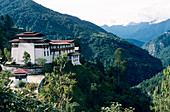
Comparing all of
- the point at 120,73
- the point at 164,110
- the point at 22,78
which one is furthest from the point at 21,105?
the point at 120,73

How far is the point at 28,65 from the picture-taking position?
50.2 meters

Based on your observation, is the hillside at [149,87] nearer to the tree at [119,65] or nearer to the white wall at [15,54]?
the tree at [119,65]

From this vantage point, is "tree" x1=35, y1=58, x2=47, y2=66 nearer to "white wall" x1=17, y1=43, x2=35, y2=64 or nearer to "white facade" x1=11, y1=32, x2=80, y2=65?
"white facade" x1=11, y1=32, x2=80, y2=65

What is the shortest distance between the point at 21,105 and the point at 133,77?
610 feet

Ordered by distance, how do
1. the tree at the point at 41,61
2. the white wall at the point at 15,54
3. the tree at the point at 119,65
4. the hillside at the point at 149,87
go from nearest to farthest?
the tree at the point at 41,61 → the white wall at the point at 15,54 → the tree at the point at 119,65 → the hillside at the point at 149,87

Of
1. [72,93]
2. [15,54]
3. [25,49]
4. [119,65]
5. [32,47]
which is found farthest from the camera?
[119,65]

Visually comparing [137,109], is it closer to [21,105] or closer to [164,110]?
[164,110]

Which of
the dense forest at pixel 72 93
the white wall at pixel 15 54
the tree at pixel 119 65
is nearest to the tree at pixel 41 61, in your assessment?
the dense forest at pixel 72 93

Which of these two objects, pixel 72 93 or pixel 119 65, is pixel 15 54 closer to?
pixel 72 93

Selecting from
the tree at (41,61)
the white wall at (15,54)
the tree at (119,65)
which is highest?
the white wall at (15,54)

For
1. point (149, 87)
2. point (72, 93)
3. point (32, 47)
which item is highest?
point (32, 47)

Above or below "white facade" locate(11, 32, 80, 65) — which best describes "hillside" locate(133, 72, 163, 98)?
below

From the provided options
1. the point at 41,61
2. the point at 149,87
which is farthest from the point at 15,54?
the point at 149,87

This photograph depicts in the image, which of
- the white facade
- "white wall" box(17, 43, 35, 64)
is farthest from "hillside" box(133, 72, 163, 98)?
"white wall" box(17, 43, 35, 64)
